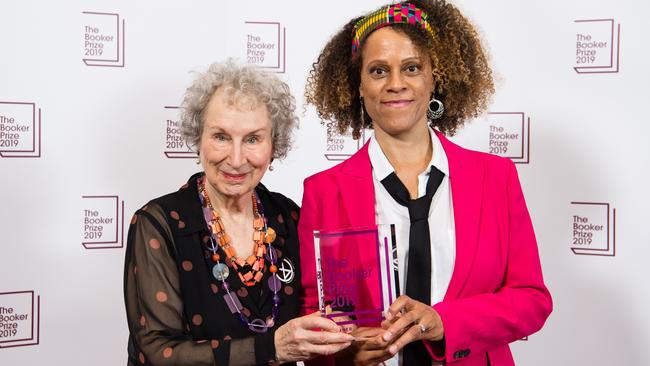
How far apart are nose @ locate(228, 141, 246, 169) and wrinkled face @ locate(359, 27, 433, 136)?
0.32 metres

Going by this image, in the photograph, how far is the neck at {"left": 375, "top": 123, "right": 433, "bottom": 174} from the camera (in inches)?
66.2

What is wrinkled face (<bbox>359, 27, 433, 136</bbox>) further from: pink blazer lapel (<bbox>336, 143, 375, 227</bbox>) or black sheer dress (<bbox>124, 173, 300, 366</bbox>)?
black sheer dress (<bbox>124, 173, 300, 366</bbox>)

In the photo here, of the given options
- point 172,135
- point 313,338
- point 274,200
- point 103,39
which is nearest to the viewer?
point 313,338

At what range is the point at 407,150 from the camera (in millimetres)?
1692

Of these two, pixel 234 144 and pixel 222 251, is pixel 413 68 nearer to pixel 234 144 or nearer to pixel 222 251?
pixel 234 144

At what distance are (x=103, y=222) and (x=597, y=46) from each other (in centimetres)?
170

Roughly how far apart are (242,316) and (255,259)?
14 centimetres

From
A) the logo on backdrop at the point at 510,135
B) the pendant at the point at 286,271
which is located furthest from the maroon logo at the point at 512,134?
the pendant at the point at 286,271

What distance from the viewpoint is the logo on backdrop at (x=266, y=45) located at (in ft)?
8.23

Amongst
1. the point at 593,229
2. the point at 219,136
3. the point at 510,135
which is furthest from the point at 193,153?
the point at 593,229

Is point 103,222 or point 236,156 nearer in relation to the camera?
point 236,156

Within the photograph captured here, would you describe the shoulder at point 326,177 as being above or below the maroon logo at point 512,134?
below

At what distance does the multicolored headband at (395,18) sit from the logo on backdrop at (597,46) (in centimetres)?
95

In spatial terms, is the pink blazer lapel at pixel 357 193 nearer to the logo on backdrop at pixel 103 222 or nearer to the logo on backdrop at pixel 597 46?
the logo on backdrop at pixel 103 222
